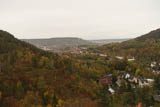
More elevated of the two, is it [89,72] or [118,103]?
[89,72]

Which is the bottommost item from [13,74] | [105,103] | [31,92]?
[105,103]

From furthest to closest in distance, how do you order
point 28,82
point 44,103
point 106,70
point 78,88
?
point 106,70, point 78,88, point 28,82, point 44,103

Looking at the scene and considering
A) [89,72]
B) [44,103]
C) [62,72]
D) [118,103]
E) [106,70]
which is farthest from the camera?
[106,70]

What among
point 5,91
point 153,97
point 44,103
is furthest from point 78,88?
point 153,97

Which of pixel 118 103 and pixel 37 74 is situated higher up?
pixel 37 74

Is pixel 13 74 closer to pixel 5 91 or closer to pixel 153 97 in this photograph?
pixel 5 91

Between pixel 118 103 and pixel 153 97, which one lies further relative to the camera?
pixel 153 97

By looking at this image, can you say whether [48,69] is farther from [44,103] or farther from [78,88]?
[44,103]

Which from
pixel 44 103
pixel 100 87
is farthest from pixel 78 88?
pixel 44 103

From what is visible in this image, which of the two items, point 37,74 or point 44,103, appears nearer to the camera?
point 44,103
